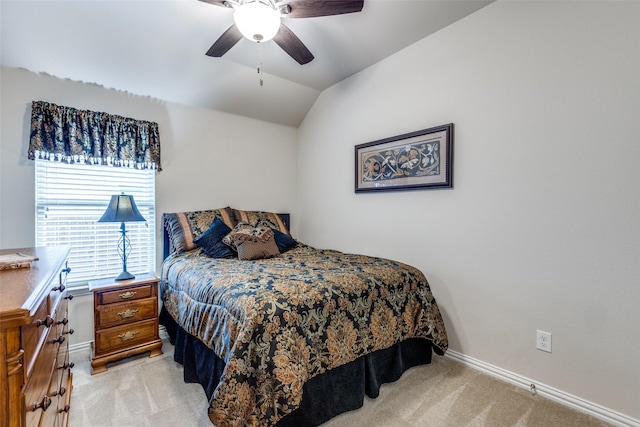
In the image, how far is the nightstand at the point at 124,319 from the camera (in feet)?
7.26

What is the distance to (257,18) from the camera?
1.67 meters

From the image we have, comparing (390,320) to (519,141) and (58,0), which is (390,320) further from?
(58,0)

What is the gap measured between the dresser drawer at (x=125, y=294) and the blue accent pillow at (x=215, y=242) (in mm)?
537

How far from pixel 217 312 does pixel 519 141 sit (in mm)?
2263

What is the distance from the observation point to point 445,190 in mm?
2486

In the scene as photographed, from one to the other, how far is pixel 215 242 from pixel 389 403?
6.23ft

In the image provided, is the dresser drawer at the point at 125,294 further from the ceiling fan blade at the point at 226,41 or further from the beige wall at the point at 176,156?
the ceiling fan blade at the point at 226,41

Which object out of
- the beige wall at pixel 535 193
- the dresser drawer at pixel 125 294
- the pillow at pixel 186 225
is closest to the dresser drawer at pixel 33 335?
the dresser drawer at pixel 125 294

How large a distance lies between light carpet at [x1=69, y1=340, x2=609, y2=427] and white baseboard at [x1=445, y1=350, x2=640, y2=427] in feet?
0.12

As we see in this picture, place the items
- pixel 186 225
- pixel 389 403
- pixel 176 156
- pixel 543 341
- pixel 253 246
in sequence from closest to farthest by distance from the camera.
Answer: pixel 389 403
pixel 543 341
pixel 253 246
pixel 186 225
pixel 176 156

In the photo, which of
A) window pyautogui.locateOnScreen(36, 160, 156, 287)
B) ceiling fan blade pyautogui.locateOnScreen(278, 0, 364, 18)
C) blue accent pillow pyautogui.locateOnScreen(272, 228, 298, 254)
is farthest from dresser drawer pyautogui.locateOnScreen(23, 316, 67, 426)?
ceiling fan blade pyautogui.locateOnScreen(278, 0, 364, 18)

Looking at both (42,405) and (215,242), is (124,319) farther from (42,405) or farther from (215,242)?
(42,405)

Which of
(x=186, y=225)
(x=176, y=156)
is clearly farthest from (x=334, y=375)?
(x=176, y=156)

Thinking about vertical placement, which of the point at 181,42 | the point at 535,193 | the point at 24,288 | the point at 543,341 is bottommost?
the point at 543,341
